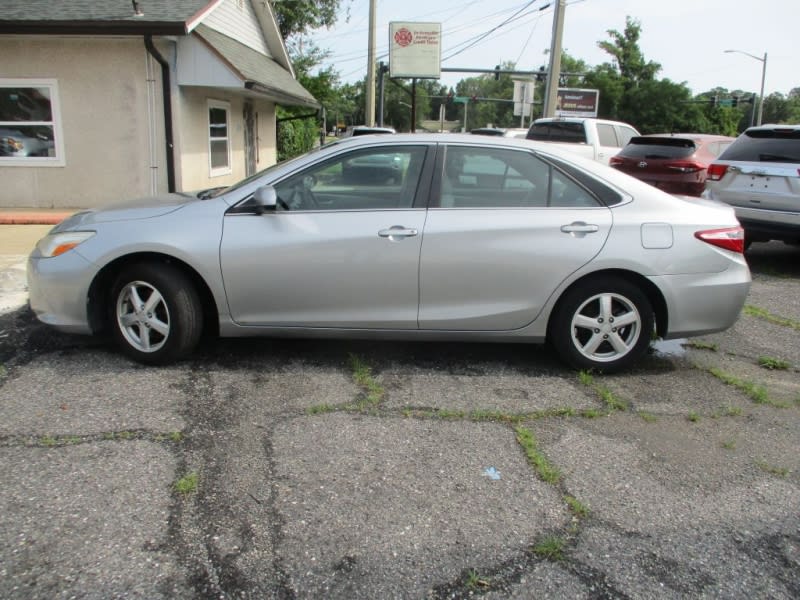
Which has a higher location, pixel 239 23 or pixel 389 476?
pixel 239 23

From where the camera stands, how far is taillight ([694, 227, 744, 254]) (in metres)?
4.56

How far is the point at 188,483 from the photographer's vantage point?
3145 millimetres

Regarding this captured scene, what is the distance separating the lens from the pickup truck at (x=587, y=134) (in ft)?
45.2

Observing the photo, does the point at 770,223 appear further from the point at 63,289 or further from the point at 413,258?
the point at 63,289

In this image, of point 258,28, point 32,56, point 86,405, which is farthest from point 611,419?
point 258,28

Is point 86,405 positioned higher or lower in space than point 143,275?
lower

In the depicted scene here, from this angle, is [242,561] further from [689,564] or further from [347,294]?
[347,294]

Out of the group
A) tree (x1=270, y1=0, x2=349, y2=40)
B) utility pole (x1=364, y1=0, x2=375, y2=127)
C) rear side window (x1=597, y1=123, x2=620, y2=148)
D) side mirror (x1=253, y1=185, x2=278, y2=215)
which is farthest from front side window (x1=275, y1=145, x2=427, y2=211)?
tree (x1=270, y1=0, x2=349, y2=40)

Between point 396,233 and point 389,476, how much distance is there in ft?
5.64

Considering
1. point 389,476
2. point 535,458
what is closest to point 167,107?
point 389,476

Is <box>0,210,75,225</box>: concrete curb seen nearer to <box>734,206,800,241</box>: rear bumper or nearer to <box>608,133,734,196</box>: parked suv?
<box>608,133,734,196</box>: parked suv

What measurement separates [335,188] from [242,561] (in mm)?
2678

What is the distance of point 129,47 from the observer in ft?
36.7

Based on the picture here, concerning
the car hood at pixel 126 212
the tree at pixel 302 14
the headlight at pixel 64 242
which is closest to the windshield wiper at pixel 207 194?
the car hood at pixel 126 212
